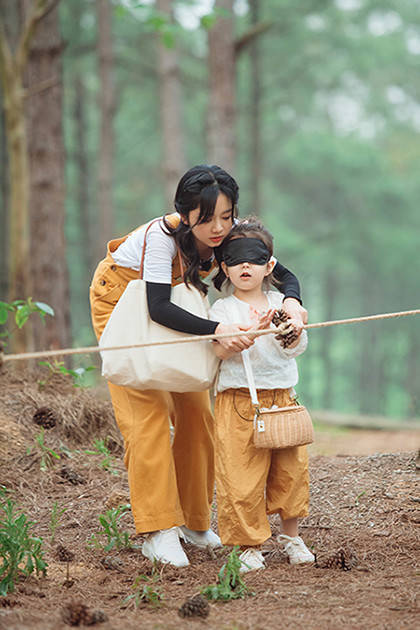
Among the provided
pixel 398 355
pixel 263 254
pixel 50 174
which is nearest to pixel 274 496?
pixel 263 254

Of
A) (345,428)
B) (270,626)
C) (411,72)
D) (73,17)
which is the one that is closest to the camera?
(270,626)

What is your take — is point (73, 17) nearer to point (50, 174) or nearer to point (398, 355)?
point (50, 174)

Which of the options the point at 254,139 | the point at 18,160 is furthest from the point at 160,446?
the point at 254,139

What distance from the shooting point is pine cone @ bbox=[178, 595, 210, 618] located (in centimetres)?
248

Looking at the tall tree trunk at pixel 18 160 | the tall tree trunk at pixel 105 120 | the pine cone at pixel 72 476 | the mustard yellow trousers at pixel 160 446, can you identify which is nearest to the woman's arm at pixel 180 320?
the mustard yellow trousers at pixel 160 446

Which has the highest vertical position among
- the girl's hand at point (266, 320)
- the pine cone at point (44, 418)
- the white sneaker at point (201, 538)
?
the girl's hand at point (266, 320)

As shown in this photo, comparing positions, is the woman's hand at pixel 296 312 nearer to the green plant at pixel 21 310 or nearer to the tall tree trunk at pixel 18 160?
the green plant at pixel 21 310

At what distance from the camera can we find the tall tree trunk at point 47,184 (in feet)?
25.7

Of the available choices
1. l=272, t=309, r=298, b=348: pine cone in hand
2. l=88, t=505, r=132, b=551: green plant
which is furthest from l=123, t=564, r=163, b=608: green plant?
l=272, t=309, r=298, b=348: pine cone in hand

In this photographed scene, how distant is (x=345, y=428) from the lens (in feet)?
35.8

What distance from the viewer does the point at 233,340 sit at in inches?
119

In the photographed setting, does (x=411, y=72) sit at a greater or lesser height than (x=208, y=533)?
greater

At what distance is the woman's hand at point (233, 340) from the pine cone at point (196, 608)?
103 cm

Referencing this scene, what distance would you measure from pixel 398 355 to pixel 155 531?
32073mm
